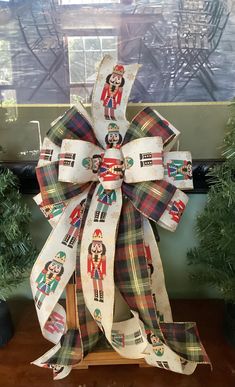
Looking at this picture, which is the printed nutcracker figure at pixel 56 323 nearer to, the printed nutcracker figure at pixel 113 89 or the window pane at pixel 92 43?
the printed nutcracker figure at pixel 113 89

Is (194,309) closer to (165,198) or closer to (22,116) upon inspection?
(165,198)

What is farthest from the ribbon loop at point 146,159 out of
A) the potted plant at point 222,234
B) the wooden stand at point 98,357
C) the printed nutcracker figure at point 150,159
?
the wooden stand at point 98,357

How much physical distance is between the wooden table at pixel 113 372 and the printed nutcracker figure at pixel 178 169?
285mm

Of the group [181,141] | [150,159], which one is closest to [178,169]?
[150,159]

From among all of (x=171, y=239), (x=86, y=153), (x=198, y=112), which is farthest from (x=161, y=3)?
(x=171, y=239)

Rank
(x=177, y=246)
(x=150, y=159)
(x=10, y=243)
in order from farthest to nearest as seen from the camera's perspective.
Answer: (x=177, y=246) → (x=10, y=243) → (x=150, y=159)

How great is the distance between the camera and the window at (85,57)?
605 millimetres

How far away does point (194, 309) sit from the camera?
26.9 inches

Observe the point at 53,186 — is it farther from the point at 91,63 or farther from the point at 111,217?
the point at 91,63

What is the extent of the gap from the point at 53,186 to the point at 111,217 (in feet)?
0.29

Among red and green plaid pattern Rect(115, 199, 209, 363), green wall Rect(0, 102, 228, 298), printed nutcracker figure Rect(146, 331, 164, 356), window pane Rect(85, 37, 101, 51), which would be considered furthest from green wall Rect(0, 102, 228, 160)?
printed nutcracker figure Rect(146, 331, 164, 356)

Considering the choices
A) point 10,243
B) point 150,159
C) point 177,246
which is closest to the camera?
point 150,159

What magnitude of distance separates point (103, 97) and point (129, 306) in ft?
0.95

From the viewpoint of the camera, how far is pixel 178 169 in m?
0.50
